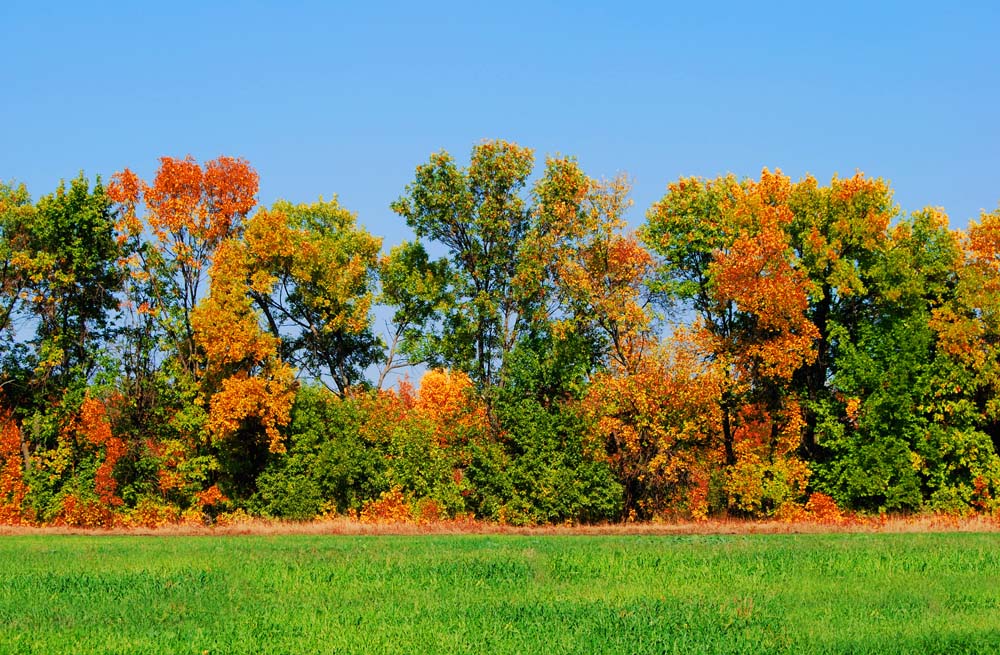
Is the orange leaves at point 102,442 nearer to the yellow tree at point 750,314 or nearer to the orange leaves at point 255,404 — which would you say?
the orange leaves at point 255,404

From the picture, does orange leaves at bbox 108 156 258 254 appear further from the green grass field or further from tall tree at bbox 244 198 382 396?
the green grass field

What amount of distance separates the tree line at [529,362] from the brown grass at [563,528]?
1699 millimetres

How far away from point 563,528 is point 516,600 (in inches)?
947

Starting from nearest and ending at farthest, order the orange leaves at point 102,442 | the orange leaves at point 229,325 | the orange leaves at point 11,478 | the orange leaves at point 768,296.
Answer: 1. the orange leaves at point 768,296
2. the orange leaves at point 229,325
3. the orange leaves at point 102,442
4. the orange leaves at point 11,478

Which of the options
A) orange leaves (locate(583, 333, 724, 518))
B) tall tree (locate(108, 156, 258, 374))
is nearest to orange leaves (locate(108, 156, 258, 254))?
tall tree (locate(108, 156, 258, 374))

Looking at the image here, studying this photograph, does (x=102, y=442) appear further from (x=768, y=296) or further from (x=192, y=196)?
(x=768, y=296)

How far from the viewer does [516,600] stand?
16.8m

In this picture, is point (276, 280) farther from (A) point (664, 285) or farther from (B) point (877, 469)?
(B) point (877, 469)

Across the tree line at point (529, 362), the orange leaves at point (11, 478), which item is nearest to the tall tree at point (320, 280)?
the tree line at point (529, 362)

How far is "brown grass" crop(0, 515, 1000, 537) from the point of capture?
36.8 metres

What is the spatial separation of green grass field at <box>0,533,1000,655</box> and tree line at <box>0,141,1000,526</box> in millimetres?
16636

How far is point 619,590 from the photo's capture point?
1803 cm

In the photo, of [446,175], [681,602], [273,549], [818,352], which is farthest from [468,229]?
[681,602]

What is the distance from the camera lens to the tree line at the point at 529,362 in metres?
41.7
